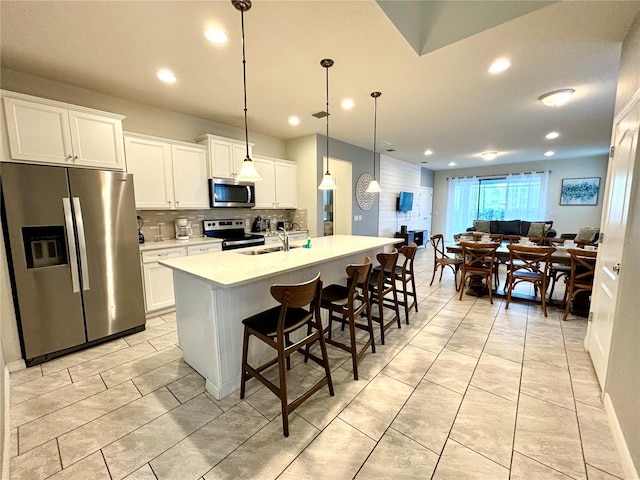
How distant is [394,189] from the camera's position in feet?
24.2

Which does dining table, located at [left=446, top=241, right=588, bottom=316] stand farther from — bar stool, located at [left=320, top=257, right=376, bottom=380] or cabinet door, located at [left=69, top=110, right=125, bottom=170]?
cabinet door, located at [left=69, top=110, right=125, bottom=170]

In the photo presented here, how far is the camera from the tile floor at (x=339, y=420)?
1409 mm

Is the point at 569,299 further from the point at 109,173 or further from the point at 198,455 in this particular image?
the point at 109,173

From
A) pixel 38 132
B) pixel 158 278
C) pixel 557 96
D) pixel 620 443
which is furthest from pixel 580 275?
pixel 38 132

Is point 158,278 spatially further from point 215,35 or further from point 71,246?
point 215,35

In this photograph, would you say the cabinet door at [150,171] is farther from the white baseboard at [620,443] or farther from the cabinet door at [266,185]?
the white baseboard at [620,443]

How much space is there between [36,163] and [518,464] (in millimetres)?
4281

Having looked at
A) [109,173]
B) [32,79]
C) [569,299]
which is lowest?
[569,299]

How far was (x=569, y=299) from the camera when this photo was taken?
320cm

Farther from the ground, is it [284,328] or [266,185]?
[266,185]

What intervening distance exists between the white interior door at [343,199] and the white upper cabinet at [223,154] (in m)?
2.23

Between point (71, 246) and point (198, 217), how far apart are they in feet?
6.00

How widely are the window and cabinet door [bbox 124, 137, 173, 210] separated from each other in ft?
28.8

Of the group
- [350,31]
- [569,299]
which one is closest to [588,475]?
[569,299]
